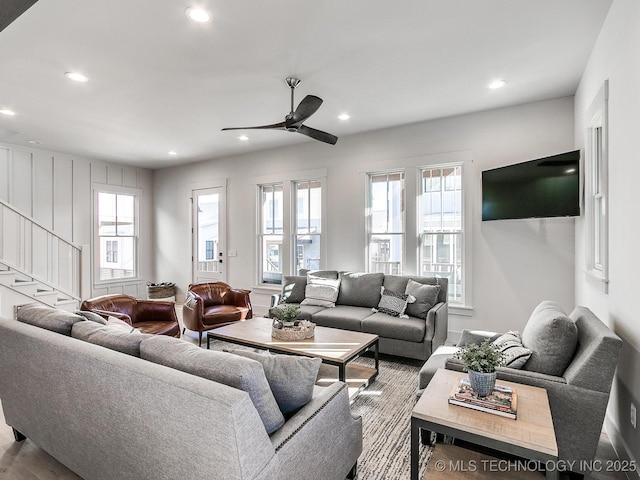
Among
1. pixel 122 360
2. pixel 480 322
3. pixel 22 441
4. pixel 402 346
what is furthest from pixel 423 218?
pixel 22 441

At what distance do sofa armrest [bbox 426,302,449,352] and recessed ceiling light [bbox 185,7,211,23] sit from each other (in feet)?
11.2

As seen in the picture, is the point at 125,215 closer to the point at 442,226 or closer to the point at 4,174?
the point at 4,174

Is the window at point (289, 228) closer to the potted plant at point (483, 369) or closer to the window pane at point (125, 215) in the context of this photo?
the window pane at point (125, 215)

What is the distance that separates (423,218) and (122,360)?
13.7 feet

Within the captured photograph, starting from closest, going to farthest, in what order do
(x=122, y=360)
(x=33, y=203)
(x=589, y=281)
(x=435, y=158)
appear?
(x=122, y=360), (x=589, y=281), (x=435, y=158), (x=33, y=203)

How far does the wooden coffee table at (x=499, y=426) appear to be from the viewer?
1450mm

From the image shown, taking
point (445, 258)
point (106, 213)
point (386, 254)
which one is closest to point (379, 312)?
point (386, 254)

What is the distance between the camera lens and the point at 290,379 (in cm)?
157

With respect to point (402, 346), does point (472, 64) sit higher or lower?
higher

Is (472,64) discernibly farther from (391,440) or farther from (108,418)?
(108,418)

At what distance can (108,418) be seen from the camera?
5.05 ft

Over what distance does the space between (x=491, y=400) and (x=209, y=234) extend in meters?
6.28

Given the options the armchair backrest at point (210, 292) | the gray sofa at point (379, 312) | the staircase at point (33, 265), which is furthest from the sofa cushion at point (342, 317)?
the staircase at point (33, 265)

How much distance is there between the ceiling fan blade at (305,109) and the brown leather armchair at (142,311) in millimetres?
2648
